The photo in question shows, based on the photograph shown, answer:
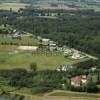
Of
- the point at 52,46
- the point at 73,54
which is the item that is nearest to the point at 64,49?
the point at 52,46

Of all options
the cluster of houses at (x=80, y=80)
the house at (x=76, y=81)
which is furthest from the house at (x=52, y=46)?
the house at (x=76, y=81)

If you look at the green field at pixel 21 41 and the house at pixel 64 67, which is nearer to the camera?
the house at pixel 64 67

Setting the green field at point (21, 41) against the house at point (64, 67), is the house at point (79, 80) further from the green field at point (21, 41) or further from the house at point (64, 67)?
the green field at point (21, 41)

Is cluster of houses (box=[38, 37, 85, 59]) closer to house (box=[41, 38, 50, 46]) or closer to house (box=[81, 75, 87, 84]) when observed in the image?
house (box=[41, 38, 50, 46])

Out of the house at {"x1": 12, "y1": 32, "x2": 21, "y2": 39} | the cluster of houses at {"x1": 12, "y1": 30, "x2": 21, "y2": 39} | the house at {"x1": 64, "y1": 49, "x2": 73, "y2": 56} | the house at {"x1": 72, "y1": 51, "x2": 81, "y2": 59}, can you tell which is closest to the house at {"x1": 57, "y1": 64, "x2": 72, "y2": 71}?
the house at {"x1": 72, "y1": 51, "x2": 81, "y2": 59}

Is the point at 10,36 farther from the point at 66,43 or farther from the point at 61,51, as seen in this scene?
the point at 61,51

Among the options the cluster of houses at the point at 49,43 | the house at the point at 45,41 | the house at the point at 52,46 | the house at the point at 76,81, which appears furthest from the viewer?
the house at the point at 45,41

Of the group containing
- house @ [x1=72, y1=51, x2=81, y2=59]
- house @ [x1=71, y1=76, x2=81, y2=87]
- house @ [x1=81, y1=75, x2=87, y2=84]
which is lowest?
house @ [x1=72, y1=51, x2=81, y2=59]

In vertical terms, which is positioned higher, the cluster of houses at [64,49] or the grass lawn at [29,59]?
the grass lawn at [29,59]
